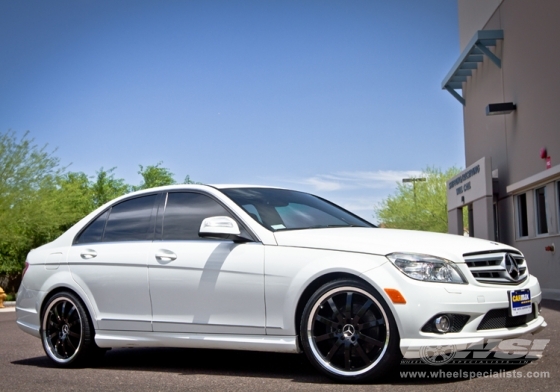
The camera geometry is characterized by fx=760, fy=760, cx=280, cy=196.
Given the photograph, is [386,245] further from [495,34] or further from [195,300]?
[495,34]

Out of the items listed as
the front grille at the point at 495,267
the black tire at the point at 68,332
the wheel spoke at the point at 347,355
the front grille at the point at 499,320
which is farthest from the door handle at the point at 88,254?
the front grille at the point at 499,320

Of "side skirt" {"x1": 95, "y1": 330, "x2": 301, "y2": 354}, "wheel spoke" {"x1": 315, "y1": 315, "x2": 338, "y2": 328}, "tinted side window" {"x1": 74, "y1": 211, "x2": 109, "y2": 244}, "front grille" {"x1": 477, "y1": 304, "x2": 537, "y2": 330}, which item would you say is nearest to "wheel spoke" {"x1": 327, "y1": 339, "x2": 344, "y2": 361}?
"wheel spoke" {"x1": 315, "y1": 315, "x2": 338, "y2": 328}

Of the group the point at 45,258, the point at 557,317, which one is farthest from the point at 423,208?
the point at 45,258

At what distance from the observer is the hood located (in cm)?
554

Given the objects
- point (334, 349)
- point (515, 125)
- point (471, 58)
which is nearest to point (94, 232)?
point (334, 349)

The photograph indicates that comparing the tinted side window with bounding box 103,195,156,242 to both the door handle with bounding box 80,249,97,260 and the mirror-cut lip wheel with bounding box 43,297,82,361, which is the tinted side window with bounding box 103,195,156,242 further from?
the mirror-cut lip wheel with bounding box 43,297,82,361

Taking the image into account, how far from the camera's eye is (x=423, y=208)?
57281 mm

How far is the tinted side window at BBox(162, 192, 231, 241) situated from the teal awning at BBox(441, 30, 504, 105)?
20.9 meters

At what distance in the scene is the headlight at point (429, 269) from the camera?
5441 mm

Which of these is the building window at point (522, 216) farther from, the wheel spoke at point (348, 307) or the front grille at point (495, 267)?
the wheel spoke at point (348, 307)

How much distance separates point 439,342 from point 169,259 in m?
2.53

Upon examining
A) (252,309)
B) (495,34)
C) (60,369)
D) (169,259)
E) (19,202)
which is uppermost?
(495,34)

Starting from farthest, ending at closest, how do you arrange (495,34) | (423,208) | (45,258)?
(423,208), (495,34), (45,258)

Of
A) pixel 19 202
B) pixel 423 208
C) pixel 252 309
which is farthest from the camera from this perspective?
pixel 423 208
